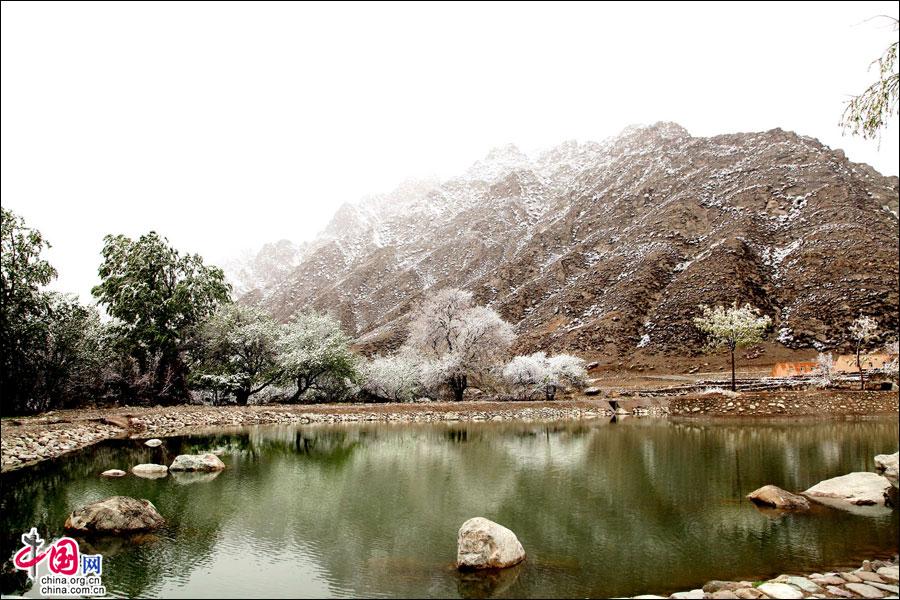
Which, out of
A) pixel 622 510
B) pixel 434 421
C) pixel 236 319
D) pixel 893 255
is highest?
pixel 893 255

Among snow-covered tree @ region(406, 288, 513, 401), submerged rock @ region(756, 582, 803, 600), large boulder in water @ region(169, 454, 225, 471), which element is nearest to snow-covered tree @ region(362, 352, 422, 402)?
snow-covered tree @ region(406, 288, 513, 401)

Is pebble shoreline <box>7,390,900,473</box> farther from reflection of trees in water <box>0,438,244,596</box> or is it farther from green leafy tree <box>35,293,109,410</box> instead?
green leafy tree <box>35,293,109,410</box>

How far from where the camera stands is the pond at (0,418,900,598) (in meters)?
8.72

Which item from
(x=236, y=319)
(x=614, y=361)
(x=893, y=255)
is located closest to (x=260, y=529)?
(x=236, y=319)

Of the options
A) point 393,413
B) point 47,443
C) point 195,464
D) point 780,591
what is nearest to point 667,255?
point 393,413

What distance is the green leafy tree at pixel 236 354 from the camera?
43.6m

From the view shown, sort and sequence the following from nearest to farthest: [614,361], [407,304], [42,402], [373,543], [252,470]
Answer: [373,543]
[252,470]
[42,402]
[614,361]
[407,304]

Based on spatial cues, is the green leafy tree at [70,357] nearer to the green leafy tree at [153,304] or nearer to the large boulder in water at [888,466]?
the green leafy tree at [153,304]

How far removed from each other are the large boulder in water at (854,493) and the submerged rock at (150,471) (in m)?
19.9

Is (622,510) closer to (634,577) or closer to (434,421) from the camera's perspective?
(634,577)

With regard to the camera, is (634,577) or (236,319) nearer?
(634,577)

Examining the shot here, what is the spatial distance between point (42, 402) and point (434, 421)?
27226 millimetres

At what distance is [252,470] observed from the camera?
19094 mm

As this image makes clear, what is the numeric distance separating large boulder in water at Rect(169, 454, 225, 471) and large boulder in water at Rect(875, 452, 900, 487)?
22042mm
